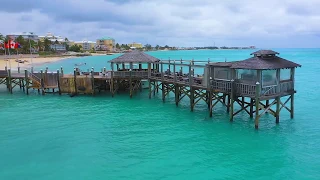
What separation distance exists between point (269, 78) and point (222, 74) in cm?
371

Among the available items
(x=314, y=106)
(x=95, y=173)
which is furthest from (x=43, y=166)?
(x=314, y=106)

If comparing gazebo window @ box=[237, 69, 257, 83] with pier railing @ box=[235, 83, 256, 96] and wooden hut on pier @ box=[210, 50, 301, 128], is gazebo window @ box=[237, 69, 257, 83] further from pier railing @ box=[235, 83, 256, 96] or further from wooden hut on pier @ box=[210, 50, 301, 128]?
pier railing @ box=[235, 83, 256, 96]

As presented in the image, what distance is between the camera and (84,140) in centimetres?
1930

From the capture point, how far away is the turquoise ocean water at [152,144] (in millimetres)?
14828

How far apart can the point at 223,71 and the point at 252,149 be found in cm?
742

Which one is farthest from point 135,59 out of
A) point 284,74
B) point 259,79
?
point 284,74

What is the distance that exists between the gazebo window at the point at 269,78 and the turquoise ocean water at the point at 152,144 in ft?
11.1

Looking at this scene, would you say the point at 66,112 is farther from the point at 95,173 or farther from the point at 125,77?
the point at 95,173

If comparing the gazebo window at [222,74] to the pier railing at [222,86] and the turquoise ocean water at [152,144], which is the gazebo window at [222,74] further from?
the turquoise ocean water at [152,144]

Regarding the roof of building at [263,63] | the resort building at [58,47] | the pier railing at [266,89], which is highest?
the resort building at [58,47]

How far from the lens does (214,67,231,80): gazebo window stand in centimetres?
2244

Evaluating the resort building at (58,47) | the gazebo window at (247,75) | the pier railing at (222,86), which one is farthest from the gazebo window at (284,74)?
the resort building at (58,47)

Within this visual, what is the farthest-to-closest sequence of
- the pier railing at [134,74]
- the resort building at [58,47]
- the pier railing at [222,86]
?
the resort building at [58,47]
the pier railing at [134,74]
the pier railing at [222,86]

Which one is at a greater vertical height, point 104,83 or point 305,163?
point 104,83
